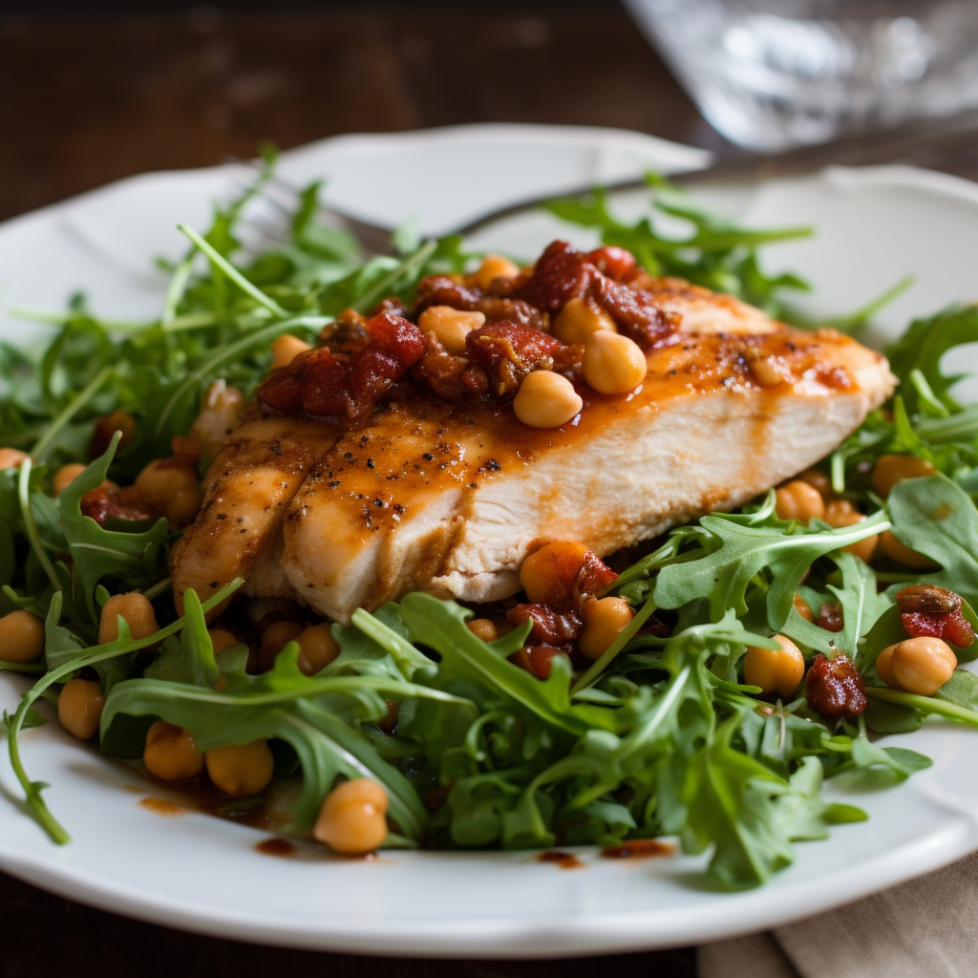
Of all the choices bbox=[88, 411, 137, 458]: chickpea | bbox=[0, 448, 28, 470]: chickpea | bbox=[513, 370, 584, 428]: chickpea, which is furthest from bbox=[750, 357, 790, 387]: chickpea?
bbox=[0, 448, 28, 470]: chickpea

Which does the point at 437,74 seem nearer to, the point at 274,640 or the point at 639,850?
the point at 274,640

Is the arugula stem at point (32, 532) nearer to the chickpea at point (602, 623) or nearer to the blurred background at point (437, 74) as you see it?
the chickpea at point (602, 623)

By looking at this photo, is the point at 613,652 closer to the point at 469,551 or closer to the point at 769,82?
the point at 469,551

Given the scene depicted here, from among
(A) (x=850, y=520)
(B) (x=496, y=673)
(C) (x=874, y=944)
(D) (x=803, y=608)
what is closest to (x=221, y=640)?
(B) (x=496, y=673)

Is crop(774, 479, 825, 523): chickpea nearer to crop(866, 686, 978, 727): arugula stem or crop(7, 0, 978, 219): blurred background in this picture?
crop(866, 686, 978, 727): arugula stem

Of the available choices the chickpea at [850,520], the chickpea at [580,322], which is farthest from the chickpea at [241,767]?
the chickpea at [850,520]

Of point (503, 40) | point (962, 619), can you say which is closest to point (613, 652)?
point (962, 619)
